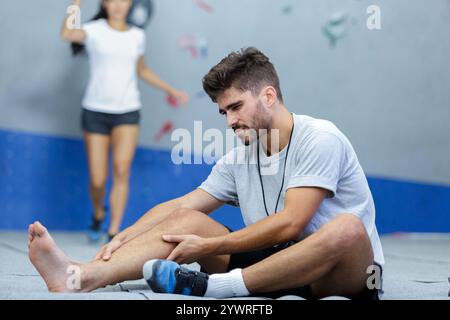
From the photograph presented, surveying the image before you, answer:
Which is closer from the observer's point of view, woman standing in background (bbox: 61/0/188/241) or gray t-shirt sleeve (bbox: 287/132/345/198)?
gray t-shirt sleeve (bbox: 287/132/345/198)

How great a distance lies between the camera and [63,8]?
433cm

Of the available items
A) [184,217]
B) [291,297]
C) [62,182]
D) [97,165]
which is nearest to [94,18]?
[97,165]

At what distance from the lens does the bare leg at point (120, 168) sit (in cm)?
398

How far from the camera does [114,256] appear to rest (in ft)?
6.72

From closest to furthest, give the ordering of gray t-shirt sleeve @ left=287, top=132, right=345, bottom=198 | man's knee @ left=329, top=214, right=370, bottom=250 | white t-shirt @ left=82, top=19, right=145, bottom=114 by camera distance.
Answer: man's knee @ left=329, top=214, right=370, bottom=250
gray t-shirt sleeve @ left=287, top=132, right=345, bottom=198
white t-shirt @ left=82, top=19, right=145, bottom=114

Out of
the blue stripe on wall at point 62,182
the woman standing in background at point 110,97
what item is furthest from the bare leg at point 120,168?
the blue stripe on wall at point 62,182

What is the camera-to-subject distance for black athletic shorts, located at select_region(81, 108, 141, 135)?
4.08m

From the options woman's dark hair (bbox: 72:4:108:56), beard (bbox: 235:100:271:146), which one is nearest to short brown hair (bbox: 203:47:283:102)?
beard (bbox: 235:100:271:146)

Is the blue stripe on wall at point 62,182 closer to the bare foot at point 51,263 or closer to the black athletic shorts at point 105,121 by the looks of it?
the black athletic shorts at point 105,121

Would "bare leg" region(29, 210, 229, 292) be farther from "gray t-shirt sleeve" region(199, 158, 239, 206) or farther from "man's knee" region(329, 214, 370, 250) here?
"man's knee" region(329, 214, 370, 250)

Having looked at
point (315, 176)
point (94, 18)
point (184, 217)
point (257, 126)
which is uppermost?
point (94, 18)

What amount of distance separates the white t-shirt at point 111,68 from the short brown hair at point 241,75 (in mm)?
2062

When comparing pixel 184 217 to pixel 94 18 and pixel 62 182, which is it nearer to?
pixel 94 18

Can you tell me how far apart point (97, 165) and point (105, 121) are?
23 cm
